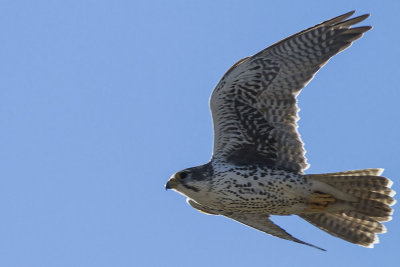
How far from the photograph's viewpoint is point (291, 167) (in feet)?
40.0

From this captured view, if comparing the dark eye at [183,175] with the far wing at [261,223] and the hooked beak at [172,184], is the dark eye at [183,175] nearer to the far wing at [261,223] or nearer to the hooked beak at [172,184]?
the hooked beak at [172,184]

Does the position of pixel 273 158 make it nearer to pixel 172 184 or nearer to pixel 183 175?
pixel 183 175

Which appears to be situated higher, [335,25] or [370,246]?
[335,25]

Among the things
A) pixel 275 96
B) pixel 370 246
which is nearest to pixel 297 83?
pixel 275 96

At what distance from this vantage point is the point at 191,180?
11891 millimetres

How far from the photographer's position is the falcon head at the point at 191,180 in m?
11.9

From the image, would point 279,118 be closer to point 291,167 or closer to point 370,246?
point 291,167

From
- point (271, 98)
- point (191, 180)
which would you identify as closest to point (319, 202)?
point (271, 98)

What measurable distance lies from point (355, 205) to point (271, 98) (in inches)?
63.5

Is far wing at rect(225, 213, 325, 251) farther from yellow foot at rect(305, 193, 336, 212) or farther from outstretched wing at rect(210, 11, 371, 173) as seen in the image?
outstretched wing at rect(210, 11, 371, 173)

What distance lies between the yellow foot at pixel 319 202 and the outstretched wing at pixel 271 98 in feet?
1.38

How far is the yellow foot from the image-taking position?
1195 cm

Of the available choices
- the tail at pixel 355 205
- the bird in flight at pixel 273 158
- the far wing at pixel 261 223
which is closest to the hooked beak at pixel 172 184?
the bird in flight at pixel 273 158

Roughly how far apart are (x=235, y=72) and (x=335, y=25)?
130 centimetres
